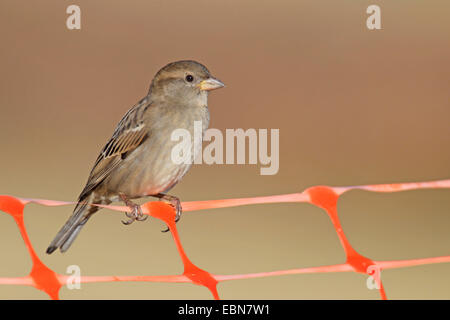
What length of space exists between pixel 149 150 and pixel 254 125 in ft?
12.7

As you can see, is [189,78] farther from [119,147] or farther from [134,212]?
[134,212]

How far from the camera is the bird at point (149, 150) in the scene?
91.4 inches

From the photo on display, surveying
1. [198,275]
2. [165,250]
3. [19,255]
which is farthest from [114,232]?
[198,275]

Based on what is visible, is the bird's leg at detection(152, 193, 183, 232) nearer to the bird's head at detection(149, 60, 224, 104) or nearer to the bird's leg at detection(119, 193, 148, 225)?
the bird's leg at detection(119, 193, 148, 225)

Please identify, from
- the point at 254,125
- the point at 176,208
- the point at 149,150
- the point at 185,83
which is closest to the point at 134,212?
the point at 176,208

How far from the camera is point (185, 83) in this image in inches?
98.0

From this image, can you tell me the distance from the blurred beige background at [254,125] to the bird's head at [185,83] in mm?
1706

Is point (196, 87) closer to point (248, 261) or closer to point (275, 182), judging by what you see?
point (248, 261)

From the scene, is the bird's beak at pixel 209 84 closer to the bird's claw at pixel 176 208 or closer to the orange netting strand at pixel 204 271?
the bird's claw at pixel 176 208

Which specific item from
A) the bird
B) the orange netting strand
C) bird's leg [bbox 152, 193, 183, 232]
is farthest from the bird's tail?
the orange netting strand

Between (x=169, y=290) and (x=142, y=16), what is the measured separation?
14.0 feet

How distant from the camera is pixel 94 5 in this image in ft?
24.7

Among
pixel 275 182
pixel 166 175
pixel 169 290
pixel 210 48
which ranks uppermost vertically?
pixel 210 48

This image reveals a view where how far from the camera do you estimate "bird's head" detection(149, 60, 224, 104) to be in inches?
97.1
